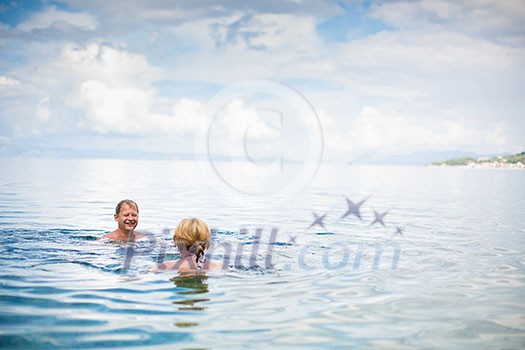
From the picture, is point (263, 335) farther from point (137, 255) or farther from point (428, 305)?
point (137, 255)

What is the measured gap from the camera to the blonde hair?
32.8 feet

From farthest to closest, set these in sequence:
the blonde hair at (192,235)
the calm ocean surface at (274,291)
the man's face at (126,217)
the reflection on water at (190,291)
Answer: the man's face at (126,217)
the blonde hair at (192,235)
the reflection on water at (190,291)
the calm ocean surface at (274,291)

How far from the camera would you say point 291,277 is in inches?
420

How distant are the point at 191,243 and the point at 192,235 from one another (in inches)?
8.0

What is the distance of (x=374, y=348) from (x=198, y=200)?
84.6 ft

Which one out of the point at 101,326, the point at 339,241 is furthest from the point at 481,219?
the point at 101,326

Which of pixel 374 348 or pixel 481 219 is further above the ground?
pixel 481 219

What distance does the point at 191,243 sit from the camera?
10172mm

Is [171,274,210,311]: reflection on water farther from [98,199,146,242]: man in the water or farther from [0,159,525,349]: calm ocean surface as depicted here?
[98,199,146,242]: man in the water

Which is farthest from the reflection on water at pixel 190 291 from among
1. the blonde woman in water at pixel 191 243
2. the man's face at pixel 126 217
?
the man's face at pixel 126 217

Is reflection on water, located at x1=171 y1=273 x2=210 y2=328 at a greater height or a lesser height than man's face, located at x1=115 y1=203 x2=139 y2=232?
lesser

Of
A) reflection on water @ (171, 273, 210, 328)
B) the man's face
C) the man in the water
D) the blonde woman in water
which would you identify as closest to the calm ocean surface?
reflection on water @ (171, 273, 210, 328)

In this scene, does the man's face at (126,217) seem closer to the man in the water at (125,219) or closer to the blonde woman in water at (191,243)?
the man in the water at (125,219)

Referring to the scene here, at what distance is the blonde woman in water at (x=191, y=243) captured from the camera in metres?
10.0
